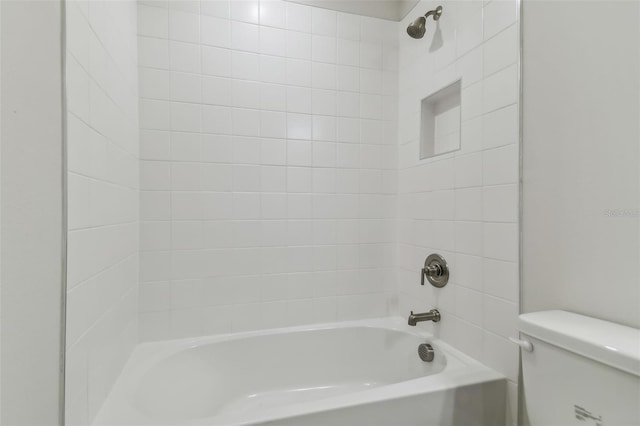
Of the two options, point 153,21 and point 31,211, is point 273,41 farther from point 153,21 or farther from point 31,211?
point 31,211

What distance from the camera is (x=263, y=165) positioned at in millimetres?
1573

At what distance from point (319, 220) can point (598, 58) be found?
125 centimetres

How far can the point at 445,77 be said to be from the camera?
139cm

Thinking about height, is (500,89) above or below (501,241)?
above

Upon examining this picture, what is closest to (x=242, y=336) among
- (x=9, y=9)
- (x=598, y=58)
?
(x=9, y=9)

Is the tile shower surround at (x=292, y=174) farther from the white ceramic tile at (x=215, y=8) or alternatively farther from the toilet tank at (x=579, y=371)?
the toilet tank at (x=579, y=371)

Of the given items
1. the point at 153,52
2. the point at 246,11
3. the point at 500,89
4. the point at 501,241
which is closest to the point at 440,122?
the point at 500,89

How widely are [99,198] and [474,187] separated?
4.53 ft

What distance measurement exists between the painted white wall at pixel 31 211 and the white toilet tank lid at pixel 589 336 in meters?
1.17

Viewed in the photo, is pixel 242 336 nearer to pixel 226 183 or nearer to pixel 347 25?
pixel 226 183

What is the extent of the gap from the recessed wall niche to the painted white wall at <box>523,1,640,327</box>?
1.40 feet

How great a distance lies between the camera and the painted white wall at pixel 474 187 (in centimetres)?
106

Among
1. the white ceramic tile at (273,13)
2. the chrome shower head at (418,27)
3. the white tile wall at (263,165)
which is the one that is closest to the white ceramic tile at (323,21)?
the white tile wall at (263,165)

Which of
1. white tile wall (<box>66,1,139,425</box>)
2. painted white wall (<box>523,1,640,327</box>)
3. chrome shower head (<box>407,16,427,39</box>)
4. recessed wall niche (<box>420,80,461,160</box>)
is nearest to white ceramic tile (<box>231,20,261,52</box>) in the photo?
white tile wall (<box>66,1,139,425</box>)
